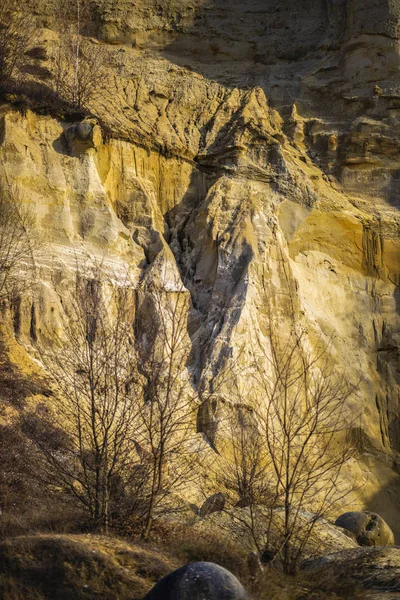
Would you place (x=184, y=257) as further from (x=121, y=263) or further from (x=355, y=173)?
(x=355, y=173)

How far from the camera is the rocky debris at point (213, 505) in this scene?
57.8 feet

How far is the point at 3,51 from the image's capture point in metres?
29.5

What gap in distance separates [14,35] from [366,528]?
66.0ft

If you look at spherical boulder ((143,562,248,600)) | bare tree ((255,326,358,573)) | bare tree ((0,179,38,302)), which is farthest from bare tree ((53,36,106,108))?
spherical boulder ((143,562,248,600))

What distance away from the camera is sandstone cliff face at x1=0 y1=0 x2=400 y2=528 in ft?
82.8

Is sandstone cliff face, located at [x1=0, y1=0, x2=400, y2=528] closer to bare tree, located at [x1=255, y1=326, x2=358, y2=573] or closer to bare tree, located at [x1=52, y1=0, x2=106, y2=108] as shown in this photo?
bare tree, located at [x1=52, y1=0, x2=106, y2=108]

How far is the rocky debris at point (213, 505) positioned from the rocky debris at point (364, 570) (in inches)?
123

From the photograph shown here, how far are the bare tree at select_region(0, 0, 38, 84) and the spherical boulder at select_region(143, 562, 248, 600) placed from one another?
2039 cm

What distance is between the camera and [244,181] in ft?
93.9

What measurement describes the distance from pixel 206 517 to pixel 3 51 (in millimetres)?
18878

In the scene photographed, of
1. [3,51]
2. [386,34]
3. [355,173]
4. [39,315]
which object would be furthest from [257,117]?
[39,315]

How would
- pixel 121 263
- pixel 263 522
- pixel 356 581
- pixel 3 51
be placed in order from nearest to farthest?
pixel 356 581
pixel 263 522
pixel 121 263
pixel 3 51

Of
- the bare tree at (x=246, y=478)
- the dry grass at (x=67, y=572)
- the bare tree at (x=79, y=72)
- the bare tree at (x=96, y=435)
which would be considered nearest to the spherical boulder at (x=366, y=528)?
the bare tree at (x=246, y=478)

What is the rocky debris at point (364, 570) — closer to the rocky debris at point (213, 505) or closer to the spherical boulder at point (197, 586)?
the spherical boulder at point (197, 586)
